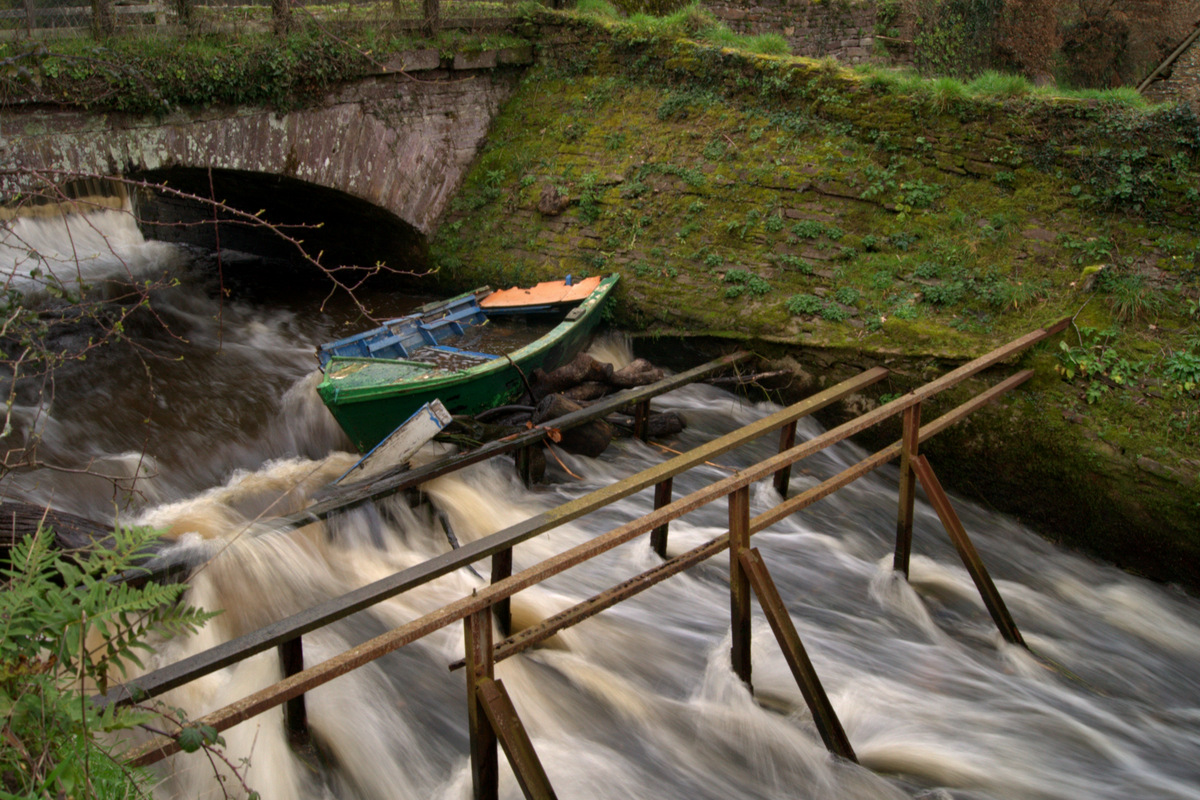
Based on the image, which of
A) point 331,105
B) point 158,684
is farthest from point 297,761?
point 331,105

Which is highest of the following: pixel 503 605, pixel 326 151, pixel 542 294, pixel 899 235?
A: pixel 326 151

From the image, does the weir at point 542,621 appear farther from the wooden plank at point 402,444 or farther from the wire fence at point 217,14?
the wire fence at point 217,14

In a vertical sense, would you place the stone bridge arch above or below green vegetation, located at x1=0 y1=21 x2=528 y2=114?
below

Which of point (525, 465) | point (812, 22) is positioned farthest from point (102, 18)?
point (812, 22)

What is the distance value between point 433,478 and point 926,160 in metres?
6.38

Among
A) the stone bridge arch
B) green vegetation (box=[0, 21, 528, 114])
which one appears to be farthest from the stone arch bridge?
green vegetation (box=[0, 21, 528, 114])

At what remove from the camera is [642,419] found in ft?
25.4

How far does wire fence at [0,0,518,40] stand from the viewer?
7.38 metres

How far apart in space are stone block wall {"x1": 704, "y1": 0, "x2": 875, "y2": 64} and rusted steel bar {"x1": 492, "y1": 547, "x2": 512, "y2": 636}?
40.6 feet

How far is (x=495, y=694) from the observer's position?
3.14 metres

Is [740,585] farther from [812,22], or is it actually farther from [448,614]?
[812,22]

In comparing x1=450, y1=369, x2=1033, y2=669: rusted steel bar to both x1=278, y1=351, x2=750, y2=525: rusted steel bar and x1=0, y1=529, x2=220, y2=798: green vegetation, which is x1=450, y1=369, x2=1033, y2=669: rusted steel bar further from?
x1=278, y1=351, x2=750, y2=525: rusted steel bar

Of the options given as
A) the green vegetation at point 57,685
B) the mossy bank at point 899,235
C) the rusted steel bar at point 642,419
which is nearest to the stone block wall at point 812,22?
the mossy bank at point 899,235

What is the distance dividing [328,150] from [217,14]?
1702mm
